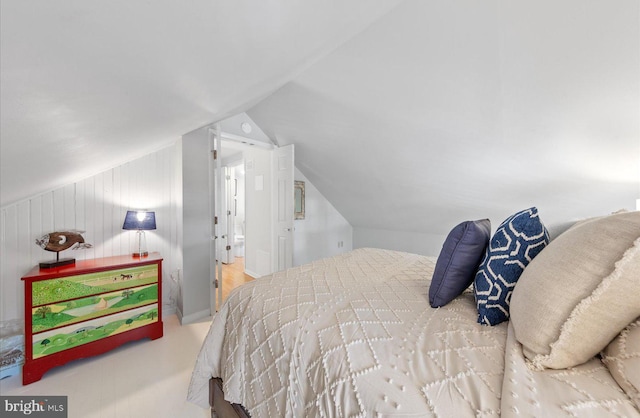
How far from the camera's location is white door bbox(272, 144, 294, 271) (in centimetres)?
336

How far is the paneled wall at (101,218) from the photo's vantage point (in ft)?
6.56

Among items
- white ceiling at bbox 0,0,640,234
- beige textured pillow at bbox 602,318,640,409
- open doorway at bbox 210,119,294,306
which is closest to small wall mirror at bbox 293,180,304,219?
open doorway at bbox 210,119,294,306

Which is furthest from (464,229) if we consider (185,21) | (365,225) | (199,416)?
(365,225)

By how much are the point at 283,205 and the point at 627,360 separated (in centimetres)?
319

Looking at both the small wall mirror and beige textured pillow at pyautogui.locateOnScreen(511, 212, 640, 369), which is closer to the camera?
beige textured pillow at pyautogui.locateOnScreen(511, 212, 640, 369)

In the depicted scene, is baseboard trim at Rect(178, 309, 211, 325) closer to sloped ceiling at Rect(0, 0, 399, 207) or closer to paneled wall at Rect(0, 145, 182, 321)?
paneled wall at Rect(0, 145, 182, 321)

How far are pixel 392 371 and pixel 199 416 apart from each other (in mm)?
1495

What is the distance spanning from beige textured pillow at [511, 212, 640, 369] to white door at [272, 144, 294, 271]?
2.82 metres

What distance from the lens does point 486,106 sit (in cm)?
187

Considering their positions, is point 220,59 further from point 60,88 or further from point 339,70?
point 339,70

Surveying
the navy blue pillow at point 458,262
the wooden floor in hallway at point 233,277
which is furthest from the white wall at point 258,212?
the navy blue pillow at point 458,262

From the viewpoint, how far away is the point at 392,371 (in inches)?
28.6

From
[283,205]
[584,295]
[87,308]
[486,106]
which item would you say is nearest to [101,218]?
[87,308]

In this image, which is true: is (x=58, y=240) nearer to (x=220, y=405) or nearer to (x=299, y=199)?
(x=220, y=405)
